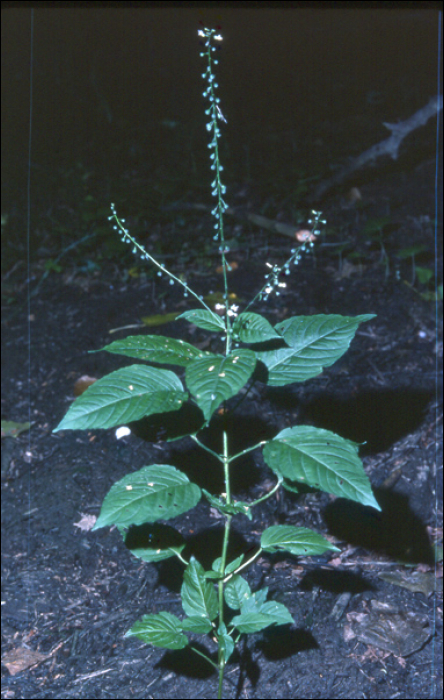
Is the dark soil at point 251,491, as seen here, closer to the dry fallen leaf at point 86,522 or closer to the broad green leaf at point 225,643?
the dry fallen leaf at point 86,522

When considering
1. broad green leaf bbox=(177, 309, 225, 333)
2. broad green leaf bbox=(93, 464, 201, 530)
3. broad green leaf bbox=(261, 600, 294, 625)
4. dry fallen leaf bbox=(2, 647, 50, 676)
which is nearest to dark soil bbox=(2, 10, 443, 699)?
dry fallen leaf bbox=(2, 647, 50, 676)

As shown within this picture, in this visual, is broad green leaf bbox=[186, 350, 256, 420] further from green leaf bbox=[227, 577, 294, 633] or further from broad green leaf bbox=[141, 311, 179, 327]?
broad green leaf bbox=[141, 311, 179, 327]

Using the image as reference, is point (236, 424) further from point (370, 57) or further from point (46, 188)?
point (370, 57)

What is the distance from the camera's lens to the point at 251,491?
8.07ft

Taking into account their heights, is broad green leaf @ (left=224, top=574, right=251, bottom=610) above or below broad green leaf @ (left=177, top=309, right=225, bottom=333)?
below

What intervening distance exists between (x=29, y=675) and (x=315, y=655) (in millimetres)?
1014

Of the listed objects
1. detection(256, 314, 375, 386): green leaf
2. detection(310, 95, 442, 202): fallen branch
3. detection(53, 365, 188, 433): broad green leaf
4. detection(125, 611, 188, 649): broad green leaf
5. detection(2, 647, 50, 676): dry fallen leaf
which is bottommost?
detection(2, 647, 50, 676): dry fallen leaf

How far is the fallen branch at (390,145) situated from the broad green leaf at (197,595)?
4.20 metres

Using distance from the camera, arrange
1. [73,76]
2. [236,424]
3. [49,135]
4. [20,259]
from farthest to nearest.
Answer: [73,76] < [49,135] < [20,259] < [236,424]

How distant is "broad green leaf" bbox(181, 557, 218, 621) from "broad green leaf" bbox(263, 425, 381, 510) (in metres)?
0.52

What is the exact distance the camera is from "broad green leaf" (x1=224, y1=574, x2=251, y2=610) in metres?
1.63

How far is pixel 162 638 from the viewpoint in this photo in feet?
4.76

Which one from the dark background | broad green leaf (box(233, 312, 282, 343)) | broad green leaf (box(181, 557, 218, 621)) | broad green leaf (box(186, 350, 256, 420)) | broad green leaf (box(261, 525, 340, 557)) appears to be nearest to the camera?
broad green leaf (box(186, 350, 256, 420))

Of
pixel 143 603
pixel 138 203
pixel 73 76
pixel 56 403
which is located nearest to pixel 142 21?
pixel 73 76
